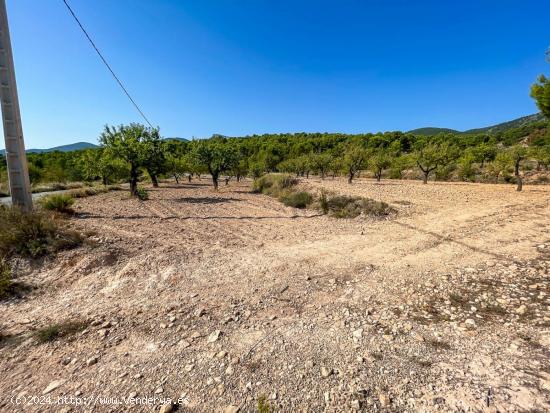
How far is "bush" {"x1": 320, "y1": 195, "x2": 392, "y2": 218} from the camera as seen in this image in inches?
456

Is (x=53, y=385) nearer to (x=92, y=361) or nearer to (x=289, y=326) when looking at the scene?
(x=92, y=361)

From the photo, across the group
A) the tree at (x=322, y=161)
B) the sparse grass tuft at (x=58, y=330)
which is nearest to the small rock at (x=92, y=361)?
the sparse grass tuft at (x=58, y=330)

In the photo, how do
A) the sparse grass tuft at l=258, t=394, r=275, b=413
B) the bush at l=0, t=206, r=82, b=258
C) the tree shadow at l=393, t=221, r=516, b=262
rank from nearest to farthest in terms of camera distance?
the sparse grass tuft at l=258, t=394, r=275, b=413, the tree shadow at l=393, t=221, r=516, b=262, the bush at l=0, t=206, r=82, b=258

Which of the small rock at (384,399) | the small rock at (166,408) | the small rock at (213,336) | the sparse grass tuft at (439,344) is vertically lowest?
the small rock at (213,336)

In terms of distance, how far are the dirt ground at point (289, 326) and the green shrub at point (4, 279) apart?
0.29 meters

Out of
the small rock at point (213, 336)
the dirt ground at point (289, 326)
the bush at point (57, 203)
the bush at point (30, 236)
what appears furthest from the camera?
the bush at point (57, 203)

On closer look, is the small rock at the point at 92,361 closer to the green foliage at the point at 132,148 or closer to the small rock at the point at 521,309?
the small rock at the point at 521,309

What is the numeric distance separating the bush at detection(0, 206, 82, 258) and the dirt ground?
54cm

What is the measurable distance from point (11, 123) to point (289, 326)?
1089 cm

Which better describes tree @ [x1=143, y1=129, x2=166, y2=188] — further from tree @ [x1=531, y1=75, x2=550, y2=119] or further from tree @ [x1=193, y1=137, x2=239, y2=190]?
tree @ [x1=531, y1=75, x2=550, y2=119]

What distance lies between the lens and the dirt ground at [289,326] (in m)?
2.53

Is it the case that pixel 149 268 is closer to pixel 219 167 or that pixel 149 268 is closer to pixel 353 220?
pixel 353 220

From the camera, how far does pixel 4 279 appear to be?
489 centimetres

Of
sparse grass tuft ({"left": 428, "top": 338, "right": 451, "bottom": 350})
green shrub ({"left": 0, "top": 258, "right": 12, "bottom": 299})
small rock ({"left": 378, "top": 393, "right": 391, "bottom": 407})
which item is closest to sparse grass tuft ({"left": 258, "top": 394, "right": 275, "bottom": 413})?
small rock ({"left": 378, "top": 393, "right": 391, "bottom": 407})
